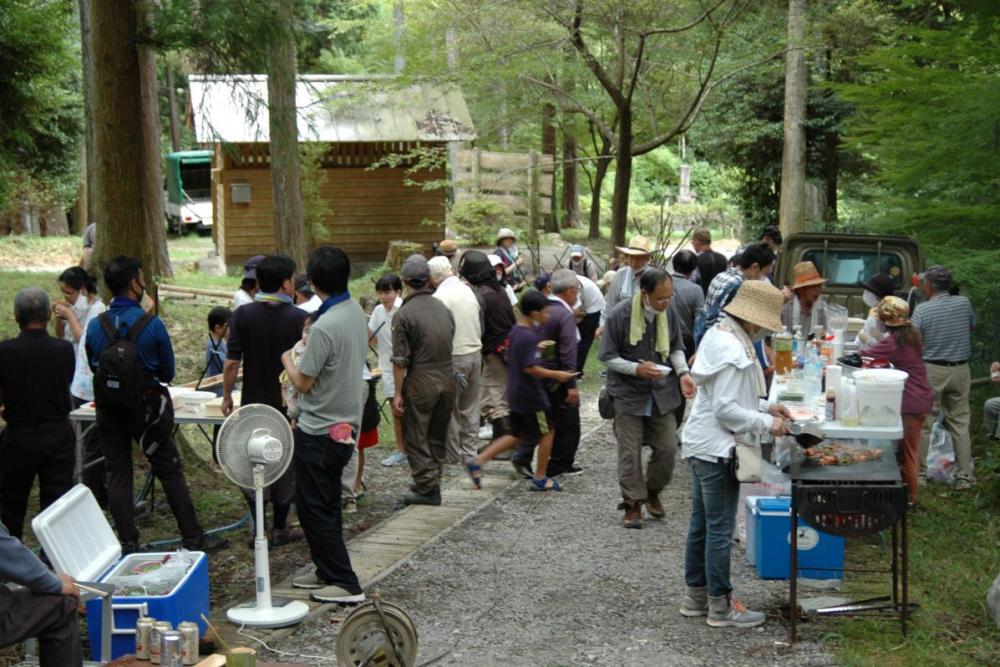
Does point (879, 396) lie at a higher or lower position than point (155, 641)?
higher

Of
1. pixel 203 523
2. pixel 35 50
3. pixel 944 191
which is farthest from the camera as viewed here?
pixel 944 191

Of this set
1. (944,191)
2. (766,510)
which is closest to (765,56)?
(944,191)

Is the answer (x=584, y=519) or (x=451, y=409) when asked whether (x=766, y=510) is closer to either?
(x=584, y=519)

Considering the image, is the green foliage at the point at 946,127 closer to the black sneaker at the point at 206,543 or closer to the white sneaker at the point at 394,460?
the white sneaker at the point at 394,460

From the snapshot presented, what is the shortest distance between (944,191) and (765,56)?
21.3 ft

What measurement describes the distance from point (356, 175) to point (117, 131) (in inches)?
748

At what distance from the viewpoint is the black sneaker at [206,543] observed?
783 centimetres

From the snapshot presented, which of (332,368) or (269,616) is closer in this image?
(269,616)

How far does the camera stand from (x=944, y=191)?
1447 cm

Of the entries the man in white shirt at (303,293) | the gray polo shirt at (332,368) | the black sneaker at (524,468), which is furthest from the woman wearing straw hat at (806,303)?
the gray polo shirt at (332,368)

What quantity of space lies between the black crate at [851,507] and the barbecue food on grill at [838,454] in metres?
0.32

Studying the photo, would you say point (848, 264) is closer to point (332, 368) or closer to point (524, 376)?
point (524, 376)

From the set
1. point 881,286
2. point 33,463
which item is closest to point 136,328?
point 33,463

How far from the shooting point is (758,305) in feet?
21.1
